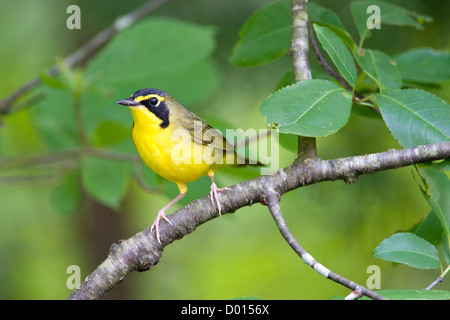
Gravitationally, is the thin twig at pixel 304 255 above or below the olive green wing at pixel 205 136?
below

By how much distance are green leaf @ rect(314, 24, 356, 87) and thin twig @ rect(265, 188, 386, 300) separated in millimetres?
493

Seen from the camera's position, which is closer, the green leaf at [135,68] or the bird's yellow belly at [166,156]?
the bird's yellow belly at [166,156]

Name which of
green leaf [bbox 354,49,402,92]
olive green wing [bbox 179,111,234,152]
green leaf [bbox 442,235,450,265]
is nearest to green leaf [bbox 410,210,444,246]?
green leaf [bbox 442,235,450,265]

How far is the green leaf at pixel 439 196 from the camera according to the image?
1784mm

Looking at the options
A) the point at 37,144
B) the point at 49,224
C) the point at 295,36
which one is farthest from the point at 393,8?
the point at 49,224

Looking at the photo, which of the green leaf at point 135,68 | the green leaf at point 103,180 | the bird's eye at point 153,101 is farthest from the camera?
the green leaf at point 103,180

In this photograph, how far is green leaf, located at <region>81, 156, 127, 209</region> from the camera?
3113mm

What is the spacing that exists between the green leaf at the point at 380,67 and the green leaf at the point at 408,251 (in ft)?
2.07

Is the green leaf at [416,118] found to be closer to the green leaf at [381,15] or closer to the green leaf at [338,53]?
the green leaf at [338,53]

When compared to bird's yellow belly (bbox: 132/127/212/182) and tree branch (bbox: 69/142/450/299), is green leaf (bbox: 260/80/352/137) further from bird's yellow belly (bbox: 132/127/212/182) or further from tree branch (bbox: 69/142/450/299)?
bird's yellow belly (bbox: 132/127/212/182)

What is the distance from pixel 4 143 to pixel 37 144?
2.17 ft

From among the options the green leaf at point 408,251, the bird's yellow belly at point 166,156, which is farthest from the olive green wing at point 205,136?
the green leaf at point 408,251

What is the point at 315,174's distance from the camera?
1.81m
